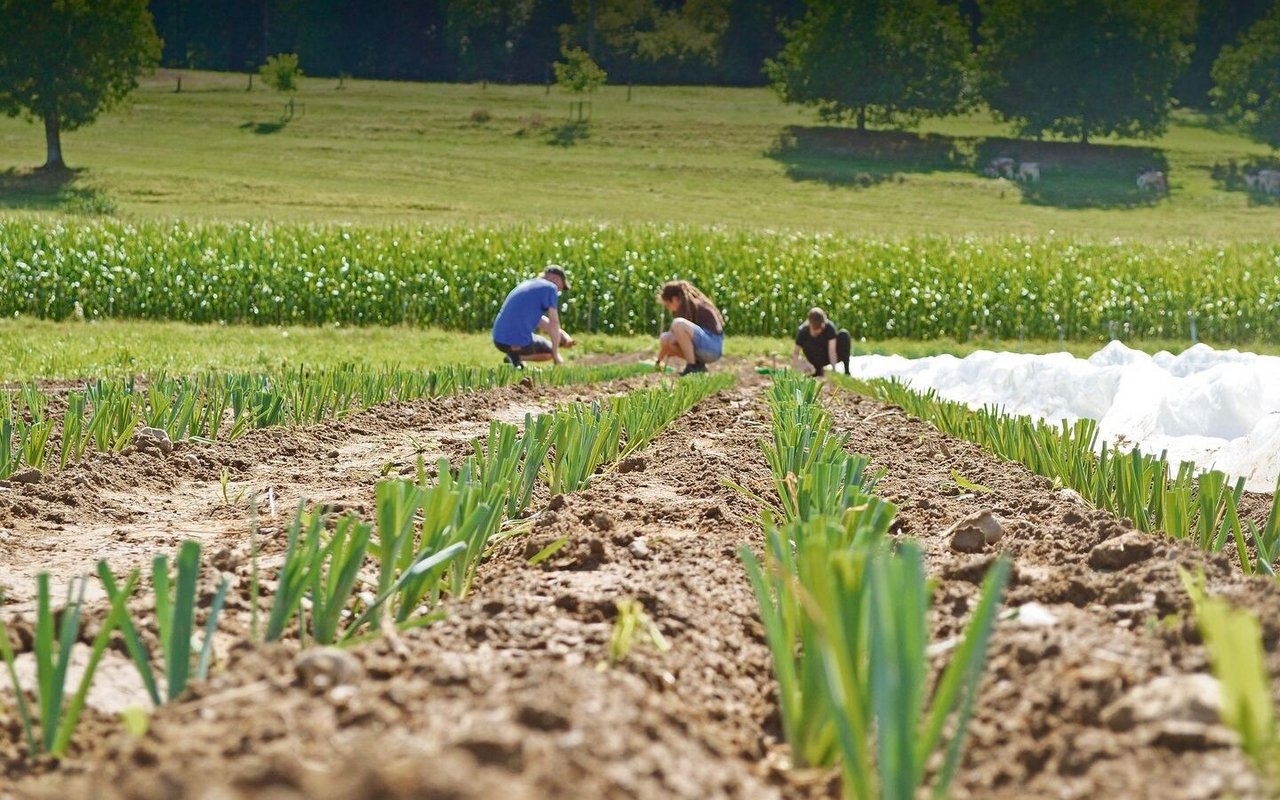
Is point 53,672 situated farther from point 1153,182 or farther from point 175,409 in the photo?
point 1153,182

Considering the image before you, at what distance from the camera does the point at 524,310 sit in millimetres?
11422

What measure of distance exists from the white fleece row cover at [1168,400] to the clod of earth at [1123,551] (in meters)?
1.96

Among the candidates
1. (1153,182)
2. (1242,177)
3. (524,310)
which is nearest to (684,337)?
(524,310)

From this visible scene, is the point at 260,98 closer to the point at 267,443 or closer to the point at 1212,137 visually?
the point at 1212,137

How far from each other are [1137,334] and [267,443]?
16.0m

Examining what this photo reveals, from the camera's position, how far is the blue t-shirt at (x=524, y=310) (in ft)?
37.2

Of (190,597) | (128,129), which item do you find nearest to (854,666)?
(190,597)

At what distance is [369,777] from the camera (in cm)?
101

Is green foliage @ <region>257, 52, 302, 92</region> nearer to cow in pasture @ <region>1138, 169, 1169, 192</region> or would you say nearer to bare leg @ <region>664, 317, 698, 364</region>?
cow in pasture @ <region>1138, 169, 1169, 192</region>

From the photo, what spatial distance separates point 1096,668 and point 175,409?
446 cm

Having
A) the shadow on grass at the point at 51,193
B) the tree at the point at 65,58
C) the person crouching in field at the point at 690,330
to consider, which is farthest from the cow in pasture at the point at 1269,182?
the person crouching in field at the point at 690,330

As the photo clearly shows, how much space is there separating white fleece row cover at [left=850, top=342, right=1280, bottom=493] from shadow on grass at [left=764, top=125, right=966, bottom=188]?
130 ft

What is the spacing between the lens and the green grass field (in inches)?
1524

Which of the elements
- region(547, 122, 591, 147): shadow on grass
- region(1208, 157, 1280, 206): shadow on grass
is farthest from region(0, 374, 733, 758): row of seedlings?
region(547, 122, 591, 147): shadow on grass
